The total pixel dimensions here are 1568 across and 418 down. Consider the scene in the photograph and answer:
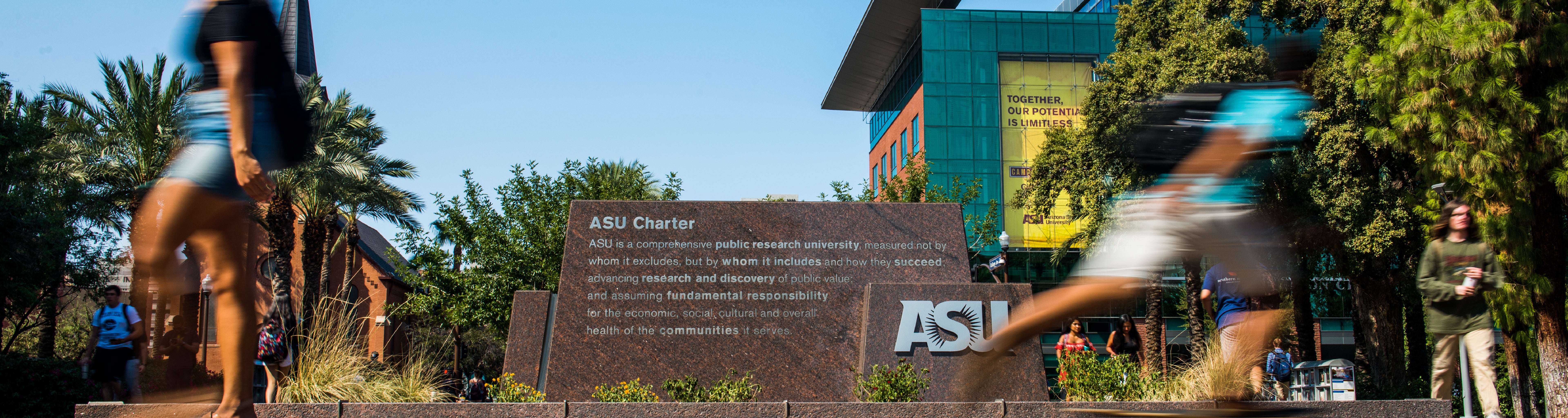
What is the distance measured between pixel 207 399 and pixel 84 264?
28451 millimetres

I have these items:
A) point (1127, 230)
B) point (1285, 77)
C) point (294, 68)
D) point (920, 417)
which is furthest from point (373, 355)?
point (1285, 77)

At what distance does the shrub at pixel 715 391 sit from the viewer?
21.9ft

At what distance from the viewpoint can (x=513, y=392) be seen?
7.29 meters

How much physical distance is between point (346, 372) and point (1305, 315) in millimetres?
26629

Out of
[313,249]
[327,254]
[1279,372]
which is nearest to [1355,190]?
[1279,372]

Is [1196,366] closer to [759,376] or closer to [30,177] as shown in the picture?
[759,376]

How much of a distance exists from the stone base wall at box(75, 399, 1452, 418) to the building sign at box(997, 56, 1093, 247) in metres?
38.3

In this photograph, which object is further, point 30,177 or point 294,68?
point 30,177

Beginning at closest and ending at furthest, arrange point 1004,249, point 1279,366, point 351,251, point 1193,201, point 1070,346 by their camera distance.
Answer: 1. point 1193,201
2. point 1070,346
3. point 1279,366
4. point 1004,249
5. point 351,251

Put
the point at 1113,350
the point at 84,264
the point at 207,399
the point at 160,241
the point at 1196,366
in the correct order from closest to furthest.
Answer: the point at 160,241
the point at 207,399
the point at 1196,366
the point at 1113,350
the point at 84,264

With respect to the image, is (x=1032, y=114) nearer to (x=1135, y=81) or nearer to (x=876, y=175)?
(x=876, y=175)

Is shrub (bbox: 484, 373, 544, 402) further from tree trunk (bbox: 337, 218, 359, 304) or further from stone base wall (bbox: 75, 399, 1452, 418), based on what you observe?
tree trunk (bbox: 337, 218, 359, 304)

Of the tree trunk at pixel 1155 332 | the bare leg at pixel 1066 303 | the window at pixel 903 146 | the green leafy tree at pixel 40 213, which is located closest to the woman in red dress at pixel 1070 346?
the bare leg at pixel 1066 303

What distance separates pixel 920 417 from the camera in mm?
5840
